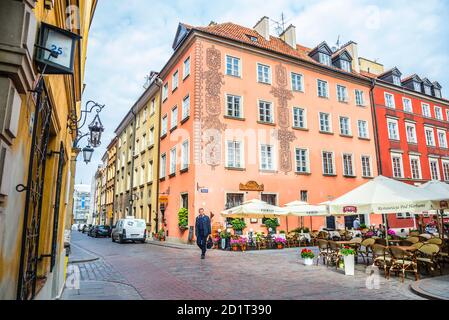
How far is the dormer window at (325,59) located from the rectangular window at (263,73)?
6.90 meters

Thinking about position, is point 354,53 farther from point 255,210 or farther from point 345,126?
A: point 255,210

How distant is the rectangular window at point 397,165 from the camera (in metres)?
29.6

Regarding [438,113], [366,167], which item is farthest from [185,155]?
[438,113]

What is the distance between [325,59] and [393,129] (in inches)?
369

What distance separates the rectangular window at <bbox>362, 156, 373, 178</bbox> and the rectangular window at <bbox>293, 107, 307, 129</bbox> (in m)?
6.95

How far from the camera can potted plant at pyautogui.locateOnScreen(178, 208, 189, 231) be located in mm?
20750

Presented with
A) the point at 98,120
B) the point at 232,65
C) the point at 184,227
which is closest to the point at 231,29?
the point at 232,65

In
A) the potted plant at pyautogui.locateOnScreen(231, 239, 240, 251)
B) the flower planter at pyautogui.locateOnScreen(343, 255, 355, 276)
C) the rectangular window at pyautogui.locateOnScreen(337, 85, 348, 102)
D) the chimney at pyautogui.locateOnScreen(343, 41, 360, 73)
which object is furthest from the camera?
the chimney at pyautogui.locateOnScreen(343, 41, 360, 73)

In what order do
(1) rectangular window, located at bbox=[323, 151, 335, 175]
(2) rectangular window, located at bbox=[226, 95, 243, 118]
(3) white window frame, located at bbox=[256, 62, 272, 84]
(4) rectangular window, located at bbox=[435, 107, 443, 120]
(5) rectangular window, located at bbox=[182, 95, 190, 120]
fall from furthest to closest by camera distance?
(4) rectangular window, located at bbox=[435, 107, 443, 120]
(1) rectangular window, located at bbox=[323, 151, 335, 175]
(3) white window frame, located at bbox=[256, 62, 272, 84]
(5) rectangular window, located at bbox=[182, 95, 190, 120]
(2) rectangular window, located at bbox=[226, 95, 243, 118]

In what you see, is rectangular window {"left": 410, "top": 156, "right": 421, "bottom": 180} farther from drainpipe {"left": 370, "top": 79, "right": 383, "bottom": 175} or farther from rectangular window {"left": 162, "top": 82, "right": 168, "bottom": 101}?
rectangular window {"left": 162, "top": 82, "right": 168, "bottom": 101}

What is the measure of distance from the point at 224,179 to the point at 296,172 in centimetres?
602

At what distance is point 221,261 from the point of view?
12.3 metres

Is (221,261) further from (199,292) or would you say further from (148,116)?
(148,116)

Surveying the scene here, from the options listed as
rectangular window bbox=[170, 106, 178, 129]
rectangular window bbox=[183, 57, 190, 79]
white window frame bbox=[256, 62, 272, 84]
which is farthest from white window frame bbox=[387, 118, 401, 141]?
rectangular window bbox=[170, 106, 178, 129]
